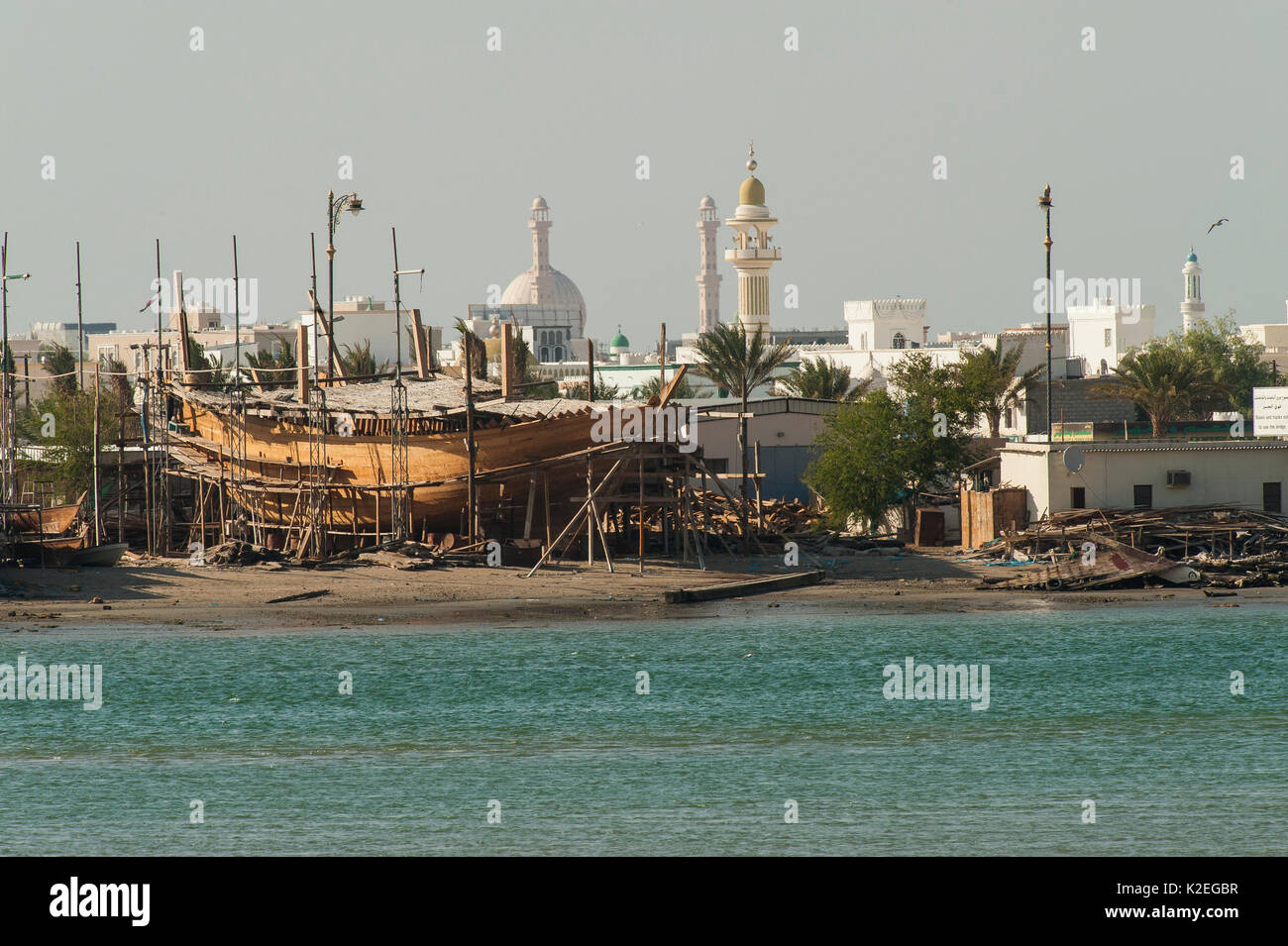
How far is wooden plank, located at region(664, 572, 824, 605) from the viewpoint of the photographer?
135 feet

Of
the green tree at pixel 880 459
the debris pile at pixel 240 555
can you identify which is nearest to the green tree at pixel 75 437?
the debris pile at pixel 240 555

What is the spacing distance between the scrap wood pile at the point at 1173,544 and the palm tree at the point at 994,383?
1537 centimetres

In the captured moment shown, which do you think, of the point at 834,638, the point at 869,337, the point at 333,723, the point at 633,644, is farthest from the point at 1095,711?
the point at 869,337

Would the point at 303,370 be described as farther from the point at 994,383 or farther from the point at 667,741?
the point at 994,383

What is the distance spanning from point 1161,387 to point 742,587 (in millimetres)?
31637

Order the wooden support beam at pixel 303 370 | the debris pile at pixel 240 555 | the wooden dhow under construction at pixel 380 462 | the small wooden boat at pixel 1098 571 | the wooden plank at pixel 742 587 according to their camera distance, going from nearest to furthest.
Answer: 1. the wooden plank at pixel 742 587
2. the small wooden boat at pixel 1098 571
3. the wooden dhow under construction at pixel 380 462
4. the debris pile at pixel 240 555
5. the wooden support beam at pixel 303 370

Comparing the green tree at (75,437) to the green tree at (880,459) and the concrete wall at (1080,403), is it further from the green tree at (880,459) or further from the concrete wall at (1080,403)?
the concrete wall at (1080,403)

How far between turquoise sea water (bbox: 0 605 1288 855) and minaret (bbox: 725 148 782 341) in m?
88.3

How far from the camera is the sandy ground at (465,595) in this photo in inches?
1571

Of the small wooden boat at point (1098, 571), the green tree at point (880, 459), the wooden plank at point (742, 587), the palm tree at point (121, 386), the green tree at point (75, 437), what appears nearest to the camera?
the wooden plank at point (742, 587)

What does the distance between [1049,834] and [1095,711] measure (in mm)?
10336

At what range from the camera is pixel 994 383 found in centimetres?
6162

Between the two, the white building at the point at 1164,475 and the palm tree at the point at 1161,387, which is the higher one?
the palm tree at the point at 1161,387

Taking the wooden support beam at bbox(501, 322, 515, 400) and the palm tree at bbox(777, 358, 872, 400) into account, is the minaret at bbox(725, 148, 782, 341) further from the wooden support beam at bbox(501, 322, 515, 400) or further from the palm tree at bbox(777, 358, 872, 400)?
the wooden support beam at bbox(501, 322, 515, 400)
